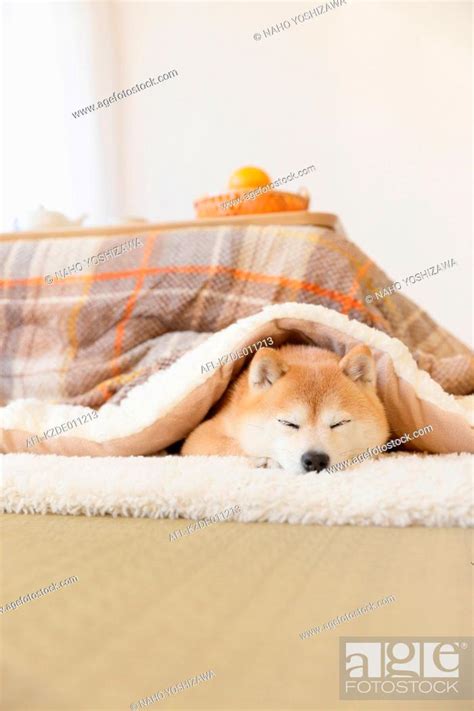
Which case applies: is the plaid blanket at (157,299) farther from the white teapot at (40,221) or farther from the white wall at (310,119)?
the white wall at (310,119)

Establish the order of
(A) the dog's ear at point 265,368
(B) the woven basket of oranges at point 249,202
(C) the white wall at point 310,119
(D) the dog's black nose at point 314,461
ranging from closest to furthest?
(D) the dog's black nose at point 314,461 → (A) the dog's ear at point 265,368 → (B) the woven basket of oranges at point 249,202 → (C) the white wall at point 310,119

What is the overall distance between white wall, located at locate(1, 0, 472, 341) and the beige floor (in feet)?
9.82

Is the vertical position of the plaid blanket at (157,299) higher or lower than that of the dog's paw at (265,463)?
higher

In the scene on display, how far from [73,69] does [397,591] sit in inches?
143

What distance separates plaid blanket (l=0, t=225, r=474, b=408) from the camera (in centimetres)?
153

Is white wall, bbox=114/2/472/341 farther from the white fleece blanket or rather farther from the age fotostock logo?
the age fotostock logo

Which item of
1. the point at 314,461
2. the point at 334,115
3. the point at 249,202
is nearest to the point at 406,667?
the point at 314,461

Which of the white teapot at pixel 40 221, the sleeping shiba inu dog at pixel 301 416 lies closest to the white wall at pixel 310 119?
the white teapot at pixel 40 221

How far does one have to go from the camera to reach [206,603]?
1.80 feet

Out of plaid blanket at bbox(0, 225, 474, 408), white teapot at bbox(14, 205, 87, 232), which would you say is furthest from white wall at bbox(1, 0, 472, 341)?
plaid blanket at bbox(0, 225, 474, 408)

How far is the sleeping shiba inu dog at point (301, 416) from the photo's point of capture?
3.54 feet

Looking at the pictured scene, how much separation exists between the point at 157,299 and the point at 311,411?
63cm

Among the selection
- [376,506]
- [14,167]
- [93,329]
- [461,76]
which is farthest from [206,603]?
[461,76]

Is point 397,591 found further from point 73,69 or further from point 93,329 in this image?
point 73,69
